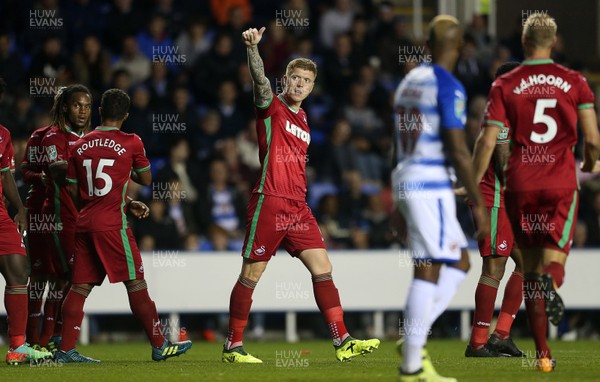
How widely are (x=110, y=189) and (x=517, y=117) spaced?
10.9 ft

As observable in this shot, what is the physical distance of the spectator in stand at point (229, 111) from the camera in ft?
56.4

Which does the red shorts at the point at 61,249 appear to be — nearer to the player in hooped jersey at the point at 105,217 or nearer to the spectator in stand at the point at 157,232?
the player in hooped jersey at the point at 105,217

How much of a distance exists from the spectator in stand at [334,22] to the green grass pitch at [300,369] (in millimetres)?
8134

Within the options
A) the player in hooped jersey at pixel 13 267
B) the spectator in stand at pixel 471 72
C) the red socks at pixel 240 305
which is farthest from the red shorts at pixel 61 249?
the spectator in stand at pixel 471 72

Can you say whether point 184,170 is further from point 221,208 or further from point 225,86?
point 225,86

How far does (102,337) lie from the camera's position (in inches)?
598

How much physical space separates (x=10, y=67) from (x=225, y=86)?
120 inches

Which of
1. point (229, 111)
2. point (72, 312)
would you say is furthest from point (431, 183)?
point (229, 111)

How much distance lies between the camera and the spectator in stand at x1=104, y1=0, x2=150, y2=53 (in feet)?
59.9

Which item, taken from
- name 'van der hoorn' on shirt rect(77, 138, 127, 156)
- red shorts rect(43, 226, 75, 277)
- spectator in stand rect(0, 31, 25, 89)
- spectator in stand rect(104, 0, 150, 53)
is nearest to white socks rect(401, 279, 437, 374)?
name 'van der hoorn' on shirt rect(77, 138, 127, 156)

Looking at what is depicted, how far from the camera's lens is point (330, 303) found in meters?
9.87

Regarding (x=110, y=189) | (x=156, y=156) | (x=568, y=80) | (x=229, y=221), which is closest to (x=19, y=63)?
(x=156, y=156)

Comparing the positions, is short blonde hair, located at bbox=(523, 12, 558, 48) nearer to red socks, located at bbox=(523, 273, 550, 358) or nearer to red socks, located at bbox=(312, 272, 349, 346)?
red socks, located at bbox=(523, 273, 550, 358)

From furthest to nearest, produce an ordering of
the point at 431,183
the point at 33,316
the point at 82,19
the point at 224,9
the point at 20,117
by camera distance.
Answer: the point at 224,9
the point at 82,19
the point at 20,117
the point at 33,316
the point at 431,183
